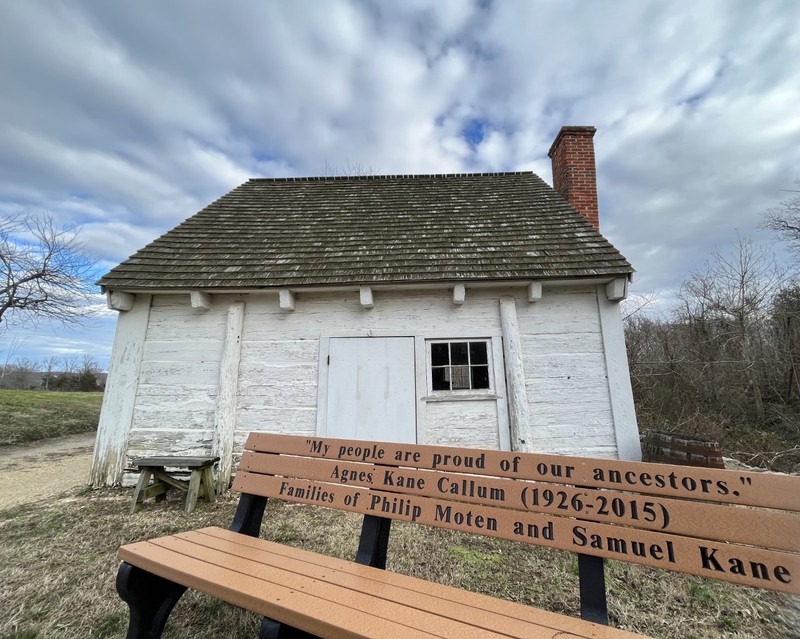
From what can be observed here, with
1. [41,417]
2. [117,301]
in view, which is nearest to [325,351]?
[117,301]

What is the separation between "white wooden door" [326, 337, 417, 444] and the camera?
5.39 meters

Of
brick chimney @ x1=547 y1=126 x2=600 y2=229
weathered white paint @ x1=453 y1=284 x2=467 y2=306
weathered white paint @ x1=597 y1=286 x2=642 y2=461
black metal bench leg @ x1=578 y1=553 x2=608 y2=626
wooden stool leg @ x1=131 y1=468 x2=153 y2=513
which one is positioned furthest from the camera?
brick chimney @ x1=547 y1=126 x2=600 y2=229

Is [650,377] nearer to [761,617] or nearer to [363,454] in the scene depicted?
[761,617]

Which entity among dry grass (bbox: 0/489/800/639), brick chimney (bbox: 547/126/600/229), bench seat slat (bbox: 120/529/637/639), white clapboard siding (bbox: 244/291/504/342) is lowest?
dry grass (bbox: 0/489/800/639)

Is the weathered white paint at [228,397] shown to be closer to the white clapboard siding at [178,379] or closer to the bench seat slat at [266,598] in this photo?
the white clapboard siding at [178,379]

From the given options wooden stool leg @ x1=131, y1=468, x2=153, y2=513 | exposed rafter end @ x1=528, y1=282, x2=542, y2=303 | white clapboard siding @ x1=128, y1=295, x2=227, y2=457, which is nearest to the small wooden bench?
wooden stool leg @ x1=131, y1=468, x2=153, y2=513

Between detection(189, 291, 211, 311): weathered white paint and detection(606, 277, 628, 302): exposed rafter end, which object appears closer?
detection(606, 277, 628, 302): exposed rafter end

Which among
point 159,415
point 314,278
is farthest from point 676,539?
point 159,415

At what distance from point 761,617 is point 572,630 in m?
2.02

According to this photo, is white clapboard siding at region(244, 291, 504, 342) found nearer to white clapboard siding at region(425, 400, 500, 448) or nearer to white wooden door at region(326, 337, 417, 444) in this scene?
white wooden door at region(326, 337, 417, 444)

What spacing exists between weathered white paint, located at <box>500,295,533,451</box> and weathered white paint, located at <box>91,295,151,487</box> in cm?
554

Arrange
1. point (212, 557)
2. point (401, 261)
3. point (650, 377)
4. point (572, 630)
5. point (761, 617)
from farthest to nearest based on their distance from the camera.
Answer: point (650, 377)
point (401, 261)
point (761, 617)
point (212, 557)
point (572, 630)

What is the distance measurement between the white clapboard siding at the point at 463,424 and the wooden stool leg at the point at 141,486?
360 cm

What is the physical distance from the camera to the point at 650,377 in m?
11.2
